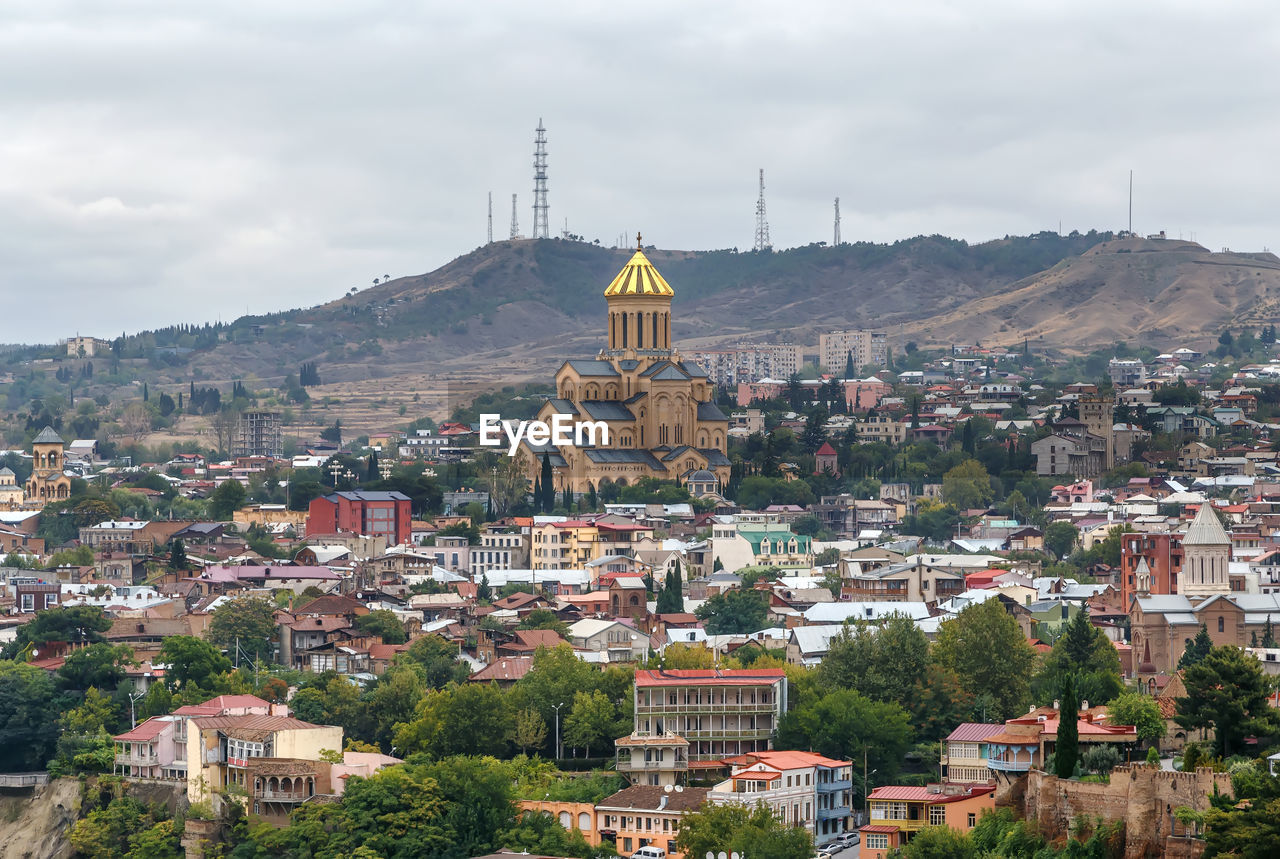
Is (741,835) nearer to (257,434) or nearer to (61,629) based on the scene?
(61,629)

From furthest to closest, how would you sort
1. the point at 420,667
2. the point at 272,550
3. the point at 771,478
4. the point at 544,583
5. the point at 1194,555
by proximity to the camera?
1. the point at 771,478
2. the point at 272,550
3. the point at 544,583
4. the point at 1194,555
5. the point at 420,667

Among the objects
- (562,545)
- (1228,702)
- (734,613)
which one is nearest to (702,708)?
(1228,702)

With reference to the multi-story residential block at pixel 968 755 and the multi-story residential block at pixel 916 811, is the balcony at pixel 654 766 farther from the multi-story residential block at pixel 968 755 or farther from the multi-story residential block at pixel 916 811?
the multi-story residential block at pixel 968 755

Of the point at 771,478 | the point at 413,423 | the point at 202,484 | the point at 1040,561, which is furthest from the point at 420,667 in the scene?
the point at 413,423

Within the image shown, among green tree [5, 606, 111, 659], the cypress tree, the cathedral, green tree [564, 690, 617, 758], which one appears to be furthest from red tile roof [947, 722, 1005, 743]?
the cathedral

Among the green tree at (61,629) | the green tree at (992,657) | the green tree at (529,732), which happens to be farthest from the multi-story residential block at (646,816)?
the green tree at (61,629)

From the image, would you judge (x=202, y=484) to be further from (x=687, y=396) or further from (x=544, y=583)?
(x=544, y=583)

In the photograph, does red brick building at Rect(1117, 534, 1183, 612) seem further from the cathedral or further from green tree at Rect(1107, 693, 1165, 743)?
the cathedral
